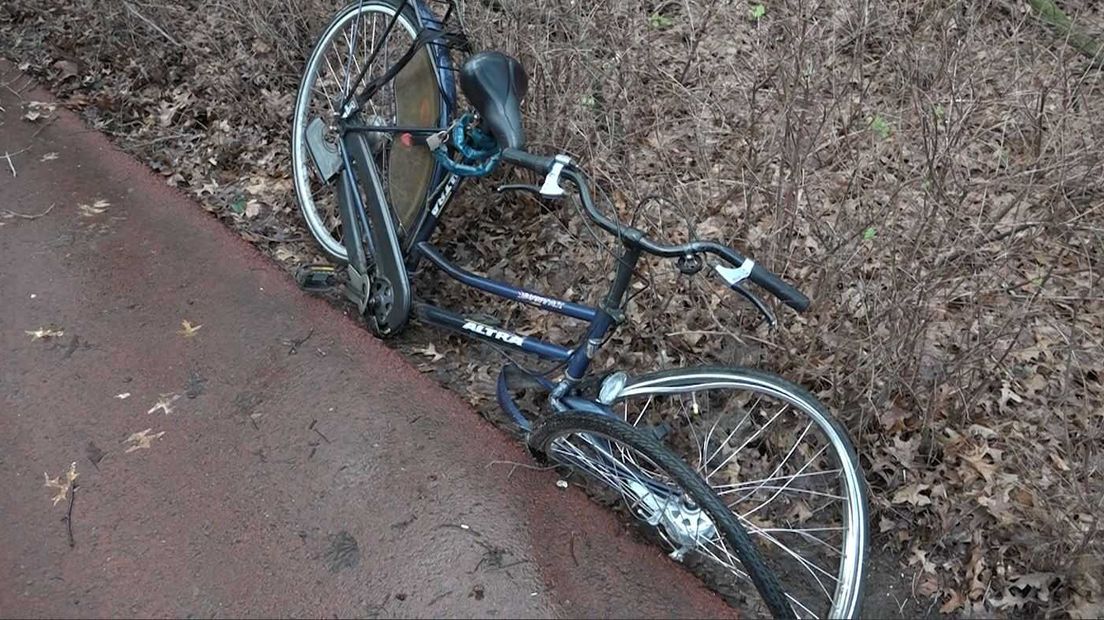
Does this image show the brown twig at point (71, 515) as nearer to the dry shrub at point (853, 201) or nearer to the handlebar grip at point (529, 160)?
the dry shrub at point (853, 201)

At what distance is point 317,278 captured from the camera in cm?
421

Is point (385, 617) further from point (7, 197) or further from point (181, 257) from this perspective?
point (7, 197)

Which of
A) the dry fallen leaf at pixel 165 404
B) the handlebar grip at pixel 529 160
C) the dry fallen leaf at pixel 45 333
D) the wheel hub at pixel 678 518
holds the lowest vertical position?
the dry fallen leaf at pixel 45 333

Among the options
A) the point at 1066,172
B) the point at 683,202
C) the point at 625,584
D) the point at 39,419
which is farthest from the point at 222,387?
the point at 1066,172

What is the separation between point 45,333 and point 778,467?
3467 mm

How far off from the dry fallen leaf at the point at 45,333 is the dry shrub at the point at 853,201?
1.14 meters

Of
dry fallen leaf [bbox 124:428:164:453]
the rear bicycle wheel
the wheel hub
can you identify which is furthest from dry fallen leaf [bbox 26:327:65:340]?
the wheel hub

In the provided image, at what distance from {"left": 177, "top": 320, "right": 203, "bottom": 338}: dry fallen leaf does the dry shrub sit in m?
0.67

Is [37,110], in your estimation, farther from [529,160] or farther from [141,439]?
[529,160]

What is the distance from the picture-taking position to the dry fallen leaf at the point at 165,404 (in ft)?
12.0


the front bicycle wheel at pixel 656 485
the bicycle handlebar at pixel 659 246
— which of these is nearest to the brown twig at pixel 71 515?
the front bicycle wheel at pixel 656 485

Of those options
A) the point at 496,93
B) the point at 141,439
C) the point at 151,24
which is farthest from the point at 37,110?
the point at 496,93

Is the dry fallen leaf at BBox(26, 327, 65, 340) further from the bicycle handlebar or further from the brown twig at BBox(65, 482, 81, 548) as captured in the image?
Result: the bicycle handlebar

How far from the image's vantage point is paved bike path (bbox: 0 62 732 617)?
117 inches
